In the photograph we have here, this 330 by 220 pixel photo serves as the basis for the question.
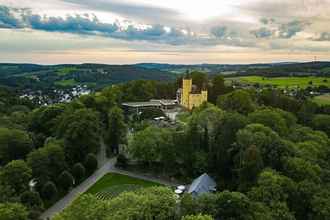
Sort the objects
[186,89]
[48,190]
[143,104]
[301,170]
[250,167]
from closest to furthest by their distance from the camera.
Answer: [301,170], [250,167], [48,190], [186,89], [143,104]

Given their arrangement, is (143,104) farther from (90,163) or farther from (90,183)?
(90,183)

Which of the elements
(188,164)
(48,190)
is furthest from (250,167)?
(48,190)

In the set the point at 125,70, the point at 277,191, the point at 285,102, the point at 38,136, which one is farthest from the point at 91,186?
the point at 125,70

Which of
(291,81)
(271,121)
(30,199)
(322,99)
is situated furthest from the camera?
(291,81)

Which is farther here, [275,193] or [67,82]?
[67,82]

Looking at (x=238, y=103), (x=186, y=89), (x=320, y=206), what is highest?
(x=186, y=89)

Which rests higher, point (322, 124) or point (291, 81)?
point (291, 81)

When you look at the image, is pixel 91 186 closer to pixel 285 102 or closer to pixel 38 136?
pixel 38 136
